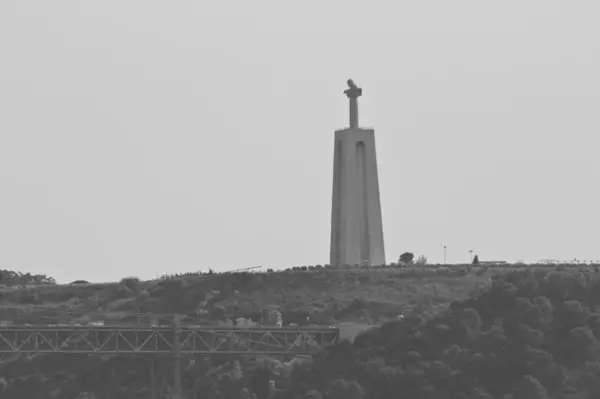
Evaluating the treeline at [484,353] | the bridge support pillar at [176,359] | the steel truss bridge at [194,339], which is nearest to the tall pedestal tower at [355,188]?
the steel truss bridge at [194,339]

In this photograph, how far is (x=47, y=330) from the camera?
14625 centimetres

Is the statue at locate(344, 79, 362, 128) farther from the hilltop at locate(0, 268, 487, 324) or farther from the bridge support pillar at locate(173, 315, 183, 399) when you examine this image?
the bridge support pillar at locate(173, 315, 183, 399)

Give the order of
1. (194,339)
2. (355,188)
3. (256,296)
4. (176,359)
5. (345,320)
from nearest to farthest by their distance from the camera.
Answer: (194,339) → (176,359) → (345,320) → (355,188) → (256,296)

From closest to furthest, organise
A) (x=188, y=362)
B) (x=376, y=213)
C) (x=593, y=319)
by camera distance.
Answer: (x=593, y=319), (x=188, y=362), (x=376, y=213)

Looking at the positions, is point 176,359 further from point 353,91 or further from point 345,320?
point 353,91

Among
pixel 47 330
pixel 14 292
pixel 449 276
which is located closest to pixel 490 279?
pixel 449 276

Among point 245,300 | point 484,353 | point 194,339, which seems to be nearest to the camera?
point 484,353

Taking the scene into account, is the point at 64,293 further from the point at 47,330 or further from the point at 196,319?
the point at 47,330

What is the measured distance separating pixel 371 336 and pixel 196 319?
2960 cm

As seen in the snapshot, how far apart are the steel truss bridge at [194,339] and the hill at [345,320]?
1.76 meters

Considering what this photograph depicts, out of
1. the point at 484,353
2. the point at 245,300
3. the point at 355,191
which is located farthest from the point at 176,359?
the point at 355,191

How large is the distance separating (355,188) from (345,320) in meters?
12.7

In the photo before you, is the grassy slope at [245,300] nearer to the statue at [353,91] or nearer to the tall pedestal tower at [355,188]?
the tall pedestal tower at [355,188]

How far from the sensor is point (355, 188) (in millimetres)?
167250
